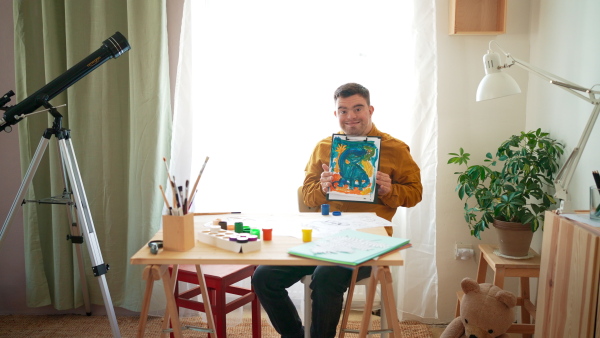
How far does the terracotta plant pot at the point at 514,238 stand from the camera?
2.25 meters

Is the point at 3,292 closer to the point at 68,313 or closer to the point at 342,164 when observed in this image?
the point at 68,313

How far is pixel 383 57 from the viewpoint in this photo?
8.77ft

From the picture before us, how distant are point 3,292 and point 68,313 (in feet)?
1.32

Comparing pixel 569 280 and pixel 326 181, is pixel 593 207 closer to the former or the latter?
pixel 569 280

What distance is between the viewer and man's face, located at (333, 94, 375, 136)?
Answer: 7.40ft

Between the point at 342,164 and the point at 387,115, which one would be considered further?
the point at 387,115

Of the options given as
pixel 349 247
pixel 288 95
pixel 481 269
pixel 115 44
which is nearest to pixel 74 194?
pixel 115 44

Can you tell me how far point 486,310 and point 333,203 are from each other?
77 centimetres

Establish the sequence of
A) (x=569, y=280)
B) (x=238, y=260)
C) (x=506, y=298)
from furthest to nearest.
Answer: (x=506, y=298) → (x=569, y=280) → (x=238, y=260)

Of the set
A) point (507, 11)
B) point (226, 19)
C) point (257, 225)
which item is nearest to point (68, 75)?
point (226, 19)

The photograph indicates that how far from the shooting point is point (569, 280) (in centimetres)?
162

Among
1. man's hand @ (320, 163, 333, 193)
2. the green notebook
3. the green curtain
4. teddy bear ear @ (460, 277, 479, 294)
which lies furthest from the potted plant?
the green curtain

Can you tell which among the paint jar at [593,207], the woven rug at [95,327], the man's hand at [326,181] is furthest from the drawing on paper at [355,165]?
the woven rug at [95,327]

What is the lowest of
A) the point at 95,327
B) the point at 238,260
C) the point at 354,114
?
the point at 95,327
